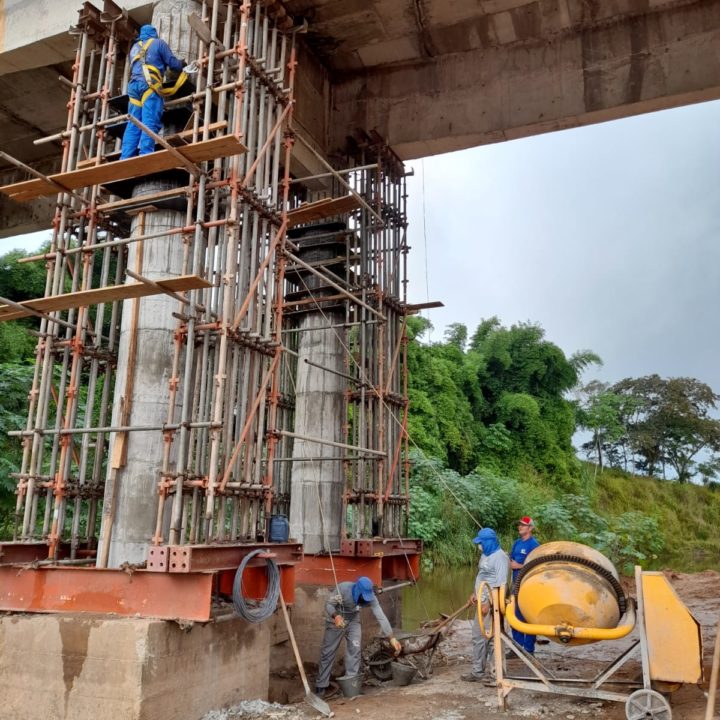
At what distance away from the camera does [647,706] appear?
7.54 meters

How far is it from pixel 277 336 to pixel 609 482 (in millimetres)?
39500

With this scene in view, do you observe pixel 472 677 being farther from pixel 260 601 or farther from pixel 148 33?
pixel 148 33

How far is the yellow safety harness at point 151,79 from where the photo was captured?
9.61m

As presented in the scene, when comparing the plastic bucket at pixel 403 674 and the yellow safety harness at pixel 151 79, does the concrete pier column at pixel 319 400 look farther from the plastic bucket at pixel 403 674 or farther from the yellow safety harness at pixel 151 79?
the yellow safety harness at pixel 151 79

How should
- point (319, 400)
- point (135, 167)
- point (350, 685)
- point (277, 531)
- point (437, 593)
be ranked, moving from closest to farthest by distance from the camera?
1. point (135, 167)
2. point (277, 531)
3. point (350, 685)
4. point (319, 400)
5. point (437, 593)

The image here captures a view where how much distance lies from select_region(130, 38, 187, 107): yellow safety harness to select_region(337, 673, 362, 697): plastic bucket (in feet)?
26.3

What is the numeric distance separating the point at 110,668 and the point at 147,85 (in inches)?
273

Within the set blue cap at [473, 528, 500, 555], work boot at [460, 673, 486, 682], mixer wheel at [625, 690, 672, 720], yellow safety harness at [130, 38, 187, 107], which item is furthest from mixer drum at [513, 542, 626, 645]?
yellow safety harness at [130, 38, 187, 107]

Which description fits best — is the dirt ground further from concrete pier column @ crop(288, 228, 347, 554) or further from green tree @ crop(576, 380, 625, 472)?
green tree @ crop(576, 380, 625, 472)

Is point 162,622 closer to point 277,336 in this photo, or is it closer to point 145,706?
point 145,706

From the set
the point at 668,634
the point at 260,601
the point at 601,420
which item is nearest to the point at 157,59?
the point at 260,601

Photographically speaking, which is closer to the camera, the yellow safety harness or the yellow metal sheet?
the yellow metal sheet

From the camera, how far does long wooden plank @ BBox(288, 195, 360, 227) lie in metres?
12.9

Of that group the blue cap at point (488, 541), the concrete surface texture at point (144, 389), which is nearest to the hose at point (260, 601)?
the concrete surface texture at point (144, 389)
